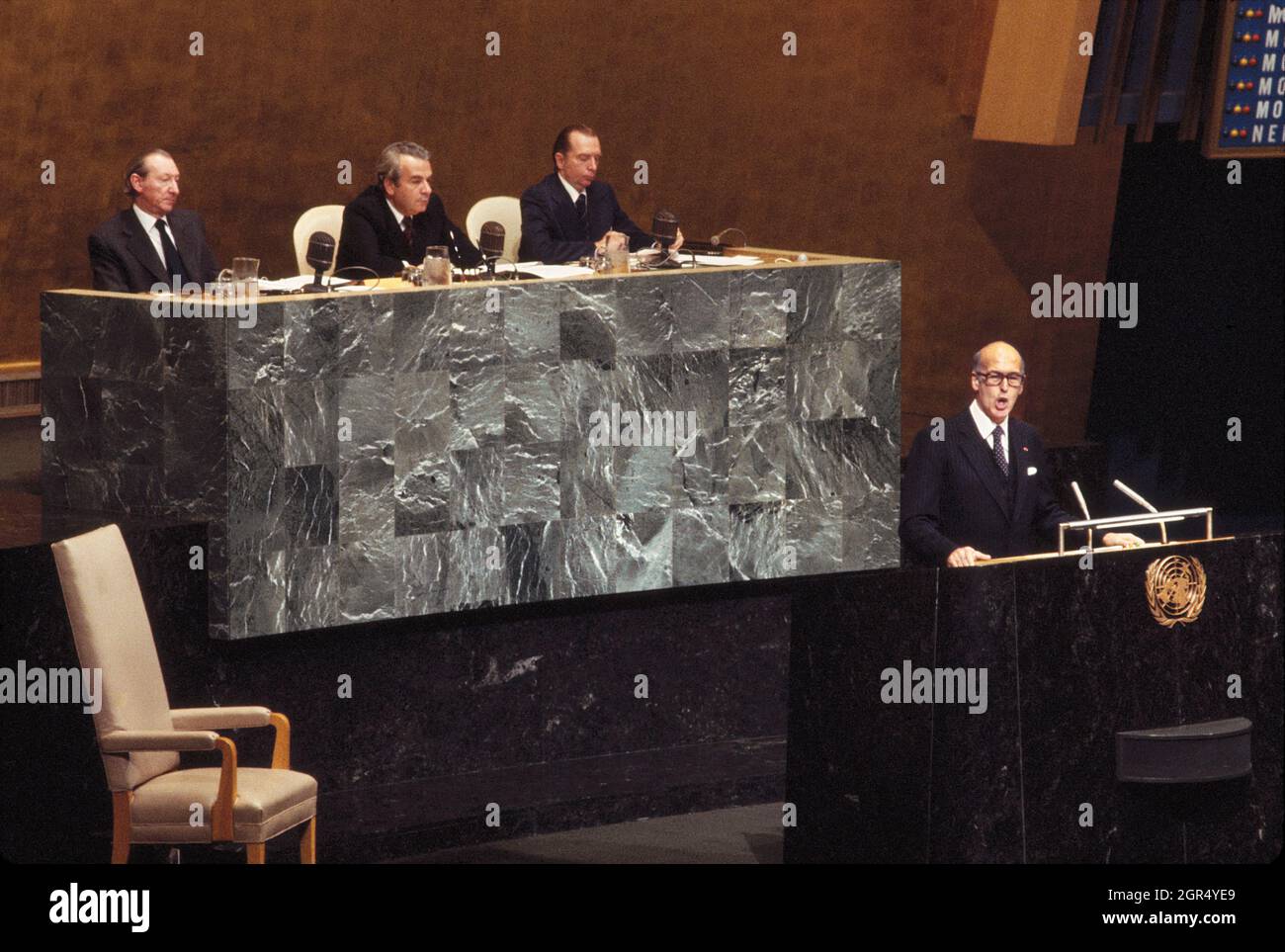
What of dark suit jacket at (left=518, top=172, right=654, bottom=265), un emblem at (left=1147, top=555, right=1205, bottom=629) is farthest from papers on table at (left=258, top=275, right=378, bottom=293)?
un emblem at (left=1147, top=555, right=1205, bottom=629)

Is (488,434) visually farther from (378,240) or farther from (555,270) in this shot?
(378,240)

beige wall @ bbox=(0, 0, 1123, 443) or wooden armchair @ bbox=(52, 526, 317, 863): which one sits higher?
beige wall @ bbox=(0, 0, 1123, 443)

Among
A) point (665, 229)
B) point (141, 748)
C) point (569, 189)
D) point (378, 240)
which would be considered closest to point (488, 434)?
point (378, 240)

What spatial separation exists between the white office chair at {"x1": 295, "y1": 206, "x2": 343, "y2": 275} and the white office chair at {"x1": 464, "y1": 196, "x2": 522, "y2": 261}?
0.57 metres

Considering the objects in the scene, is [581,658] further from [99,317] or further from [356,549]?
[99,317]

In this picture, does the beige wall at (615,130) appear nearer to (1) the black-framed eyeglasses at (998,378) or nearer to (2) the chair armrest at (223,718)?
(1) the black-framed eyeglasses at (998,378)

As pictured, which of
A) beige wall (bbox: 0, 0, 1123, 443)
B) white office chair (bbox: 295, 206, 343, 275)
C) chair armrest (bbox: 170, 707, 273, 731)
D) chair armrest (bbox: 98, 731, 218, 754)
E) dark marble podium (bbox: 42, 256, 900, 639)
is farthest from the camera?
beige wall (bbox: 0, 0, 1123, 443)

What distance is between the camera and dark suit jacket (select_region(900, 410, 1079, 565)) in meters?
5.98

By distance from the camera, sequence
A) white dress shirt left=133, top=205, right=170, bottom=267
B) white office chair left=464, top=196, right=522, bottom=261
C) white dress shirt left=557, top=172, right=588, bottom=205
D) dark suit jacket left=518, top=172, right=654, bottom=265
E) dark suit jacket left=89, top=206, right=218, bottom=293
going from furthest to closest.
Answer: white office chair left=464, top=196, right=522, bottom=261, white dress shirt left=557, top=172, right=588, bottom=205, dark suit jacket left=518, top=172, right=654, bottom=265, white dress shirt left=133, top=205, right=170, bottom=267, dark suit jacket left=89, top=206, right=218, bottom=293

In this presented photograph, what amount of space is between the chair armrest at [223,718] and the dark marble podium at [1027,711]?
1267 millimetres

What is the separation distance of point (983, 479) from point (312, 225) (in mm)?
2768

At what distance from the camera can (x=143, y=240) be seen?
693 centimetres

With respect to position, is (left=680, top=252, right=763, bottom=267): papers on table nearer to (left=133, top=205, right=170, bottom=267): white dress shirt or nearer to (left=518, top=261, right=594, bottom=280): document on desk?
(left=518, top=261, right=594, bottom=280): document on desk

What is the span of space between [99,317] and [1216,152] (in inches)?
163
